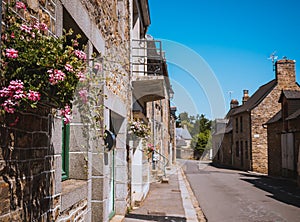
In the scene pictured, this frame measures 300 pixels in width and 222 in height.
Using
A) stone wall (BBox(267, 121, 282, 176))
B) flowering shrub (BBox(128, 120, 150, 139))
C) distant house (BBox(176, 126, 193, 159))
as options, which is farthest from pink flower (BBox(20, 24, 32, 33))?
distant house (BBox(176, 126, 193, 159))

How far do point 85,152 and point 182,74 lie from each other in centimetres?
224

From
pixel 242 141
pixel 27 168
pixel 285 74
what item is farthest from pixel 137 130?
pixel 242 141

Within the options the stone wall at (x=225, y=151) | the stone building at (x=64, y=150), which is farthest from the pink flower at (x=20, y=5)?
the stone wall at (x=225, y=151)

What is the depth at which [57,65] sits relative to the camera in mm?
2055

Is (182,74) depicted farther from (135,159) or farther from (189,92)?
(135,159)

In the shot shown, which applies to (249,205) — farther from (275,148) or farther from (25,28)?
(275,148)

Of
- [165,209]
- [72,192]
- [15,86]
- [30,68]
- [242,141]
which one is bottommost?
[165,209]

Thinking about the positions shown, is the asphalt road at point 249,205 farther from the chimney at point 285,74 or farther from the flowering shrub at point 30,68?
the chimney at point 285,74

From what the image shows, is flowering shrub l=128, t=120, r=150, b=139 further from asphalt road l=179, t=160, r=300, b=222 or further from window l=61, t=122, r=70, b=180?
window l=61, t=122, r=70, b=180

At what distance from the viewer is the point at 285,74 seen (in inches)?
910

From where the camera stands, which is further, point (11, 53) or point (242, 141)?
point (242, 141)

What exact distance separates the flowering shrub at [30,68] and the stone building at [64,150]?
0.77 feet

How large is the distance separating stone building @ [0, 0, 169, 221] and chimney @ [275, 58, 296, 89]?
1914 centimetres

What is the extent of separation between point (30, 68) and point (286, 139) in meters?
18.4
